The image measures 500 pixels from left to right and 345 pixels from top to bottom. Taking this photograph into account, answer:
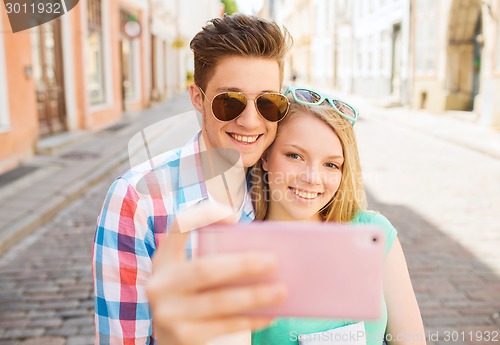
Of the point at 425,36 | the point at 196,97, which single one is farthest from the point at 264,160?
the point at 425,36

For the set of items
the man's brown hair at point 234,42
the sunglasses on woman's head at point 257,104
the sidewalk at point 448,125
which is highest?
the man's brown hair at point 234,42

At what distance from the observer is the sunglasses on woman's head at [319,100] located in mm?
1882

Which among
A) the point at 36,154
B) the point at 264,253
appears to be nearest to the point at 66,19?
the point at 36,154

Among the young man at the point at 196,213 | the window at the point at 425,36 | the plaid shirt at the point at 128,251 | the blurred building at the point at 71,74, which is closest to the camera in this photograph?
the young man at the point at 196,213

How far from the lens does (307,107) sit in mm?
1863

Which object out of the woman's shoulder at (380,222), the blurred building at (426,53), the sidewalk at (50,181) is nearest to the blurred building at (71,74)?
the sidewalk at (50,181)

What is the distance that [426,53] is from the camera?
19.6 meters

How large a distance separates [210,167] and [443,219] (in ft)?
16.6

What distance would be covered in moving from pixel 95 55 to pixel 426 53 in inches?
475

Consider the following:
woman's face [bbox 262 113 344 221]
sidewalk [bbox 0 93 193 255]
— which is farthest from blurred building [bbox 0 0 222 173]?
woman's face [bbox 262 113 344 221]

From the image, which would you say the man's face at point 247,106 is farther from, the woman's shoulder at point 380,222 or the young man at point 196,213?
the woman's shoulder at point 380,222

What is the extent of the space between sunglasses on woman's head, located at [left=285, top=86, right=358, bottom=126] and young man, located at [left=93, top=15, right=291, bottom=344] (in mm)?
85

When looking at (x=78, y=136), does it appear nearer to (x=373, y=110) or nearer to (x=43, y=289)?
(x=43, y=289)

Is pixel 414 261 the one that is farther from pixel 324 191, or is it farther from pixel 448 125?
pixel 448 125
